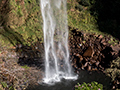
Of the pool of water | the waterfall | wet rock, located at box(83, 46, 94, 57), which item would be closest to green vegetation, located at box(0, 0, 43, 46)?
the waterfall

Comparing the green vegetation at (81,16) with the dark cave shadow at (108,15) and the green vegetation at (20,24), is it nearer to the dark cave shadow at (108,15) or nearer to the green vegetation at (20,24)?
the dark cave shadow at (108,15)

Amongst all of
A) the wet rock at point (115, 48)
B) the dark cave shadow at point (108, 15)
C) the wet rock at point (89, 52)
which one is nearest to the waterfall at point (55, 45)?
the wet rock at point (89, 52)

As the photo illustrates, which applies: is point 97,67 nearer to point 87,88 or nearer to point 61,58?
point 61,58

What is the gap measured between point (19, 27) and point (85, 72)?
558 cm

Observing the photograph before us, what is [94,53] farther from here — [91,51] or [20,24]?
[20,24]

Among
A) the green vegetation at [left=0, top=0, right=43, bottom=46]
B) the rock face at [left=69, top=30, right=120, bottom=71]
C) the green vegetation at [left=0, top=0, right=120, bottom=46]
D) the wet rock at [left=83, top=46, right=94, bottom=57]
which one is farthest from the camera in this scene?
the green vegetation at [left=0, top=0, right=120, bottom=46]

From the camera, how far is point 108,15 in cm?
1345

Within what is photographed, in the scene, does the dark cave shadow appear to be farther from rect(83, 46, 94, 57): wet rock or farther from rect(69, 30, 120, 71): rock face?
rect(83, 46, 94, 57): wet rock

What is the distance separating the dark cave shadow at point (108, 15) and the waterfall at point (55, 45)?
3.48m

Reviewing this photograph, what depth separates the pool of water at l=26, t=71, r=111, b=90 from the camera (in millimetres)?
6395

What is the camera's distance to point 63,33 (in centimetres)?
1108

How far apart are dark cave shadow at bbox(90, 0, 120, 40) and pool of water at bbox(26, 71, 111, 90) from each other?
500cm

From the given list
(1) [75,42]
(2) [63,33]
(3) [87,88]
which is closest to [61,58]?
(1) [75,42]

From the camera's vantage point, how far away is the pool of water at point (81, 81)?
6.39 meters
